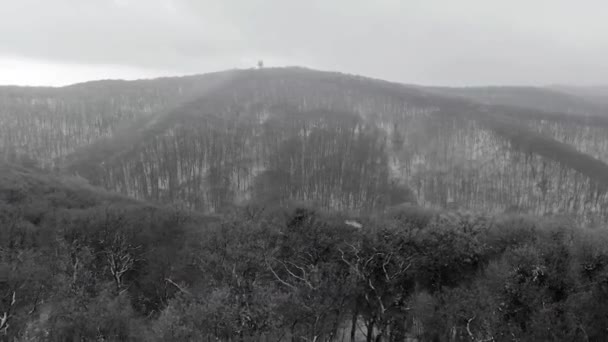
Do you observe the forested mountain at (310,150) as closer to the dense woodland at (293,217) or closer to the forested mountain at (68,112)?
the forested mountain at (68,112)

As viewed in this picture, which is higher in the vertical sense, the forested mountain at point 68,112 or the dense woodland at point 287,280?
the forested mountain at point 68,112

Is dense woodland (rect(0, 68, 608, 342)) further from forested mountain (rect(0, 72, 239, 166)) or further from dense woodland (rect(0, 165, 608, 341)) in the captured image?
forested mountain (rect(0, 72, 239, 166))

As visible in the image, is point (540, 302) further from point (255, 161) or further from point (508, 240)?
point (255, 161)

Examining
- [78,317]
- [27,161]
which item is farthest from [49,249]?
[27,161]

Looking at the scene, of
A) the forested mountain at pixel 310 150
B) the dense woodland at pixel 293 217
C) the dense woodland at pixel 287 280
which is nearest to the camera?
the dense woodland at pixel 287 280

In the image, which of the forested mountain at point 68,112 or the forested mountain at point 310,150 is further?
the forested mountain at point 68,112

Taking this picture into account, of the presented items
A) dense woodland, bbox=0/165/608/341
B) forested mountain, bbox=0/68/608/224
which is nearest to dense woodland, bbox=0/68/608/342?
dense woodland, bbox=0/165/608/341

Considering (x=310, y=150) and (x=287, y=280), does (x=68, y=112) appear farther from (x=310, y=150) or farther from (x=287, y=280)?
(x=287, y=280)

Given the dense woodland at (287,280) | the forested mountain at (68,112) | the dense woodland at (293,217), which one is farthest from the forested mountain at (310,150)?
the dense woodland at (287,280)

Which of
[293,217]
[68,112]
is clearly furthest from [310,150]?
[68,112]
